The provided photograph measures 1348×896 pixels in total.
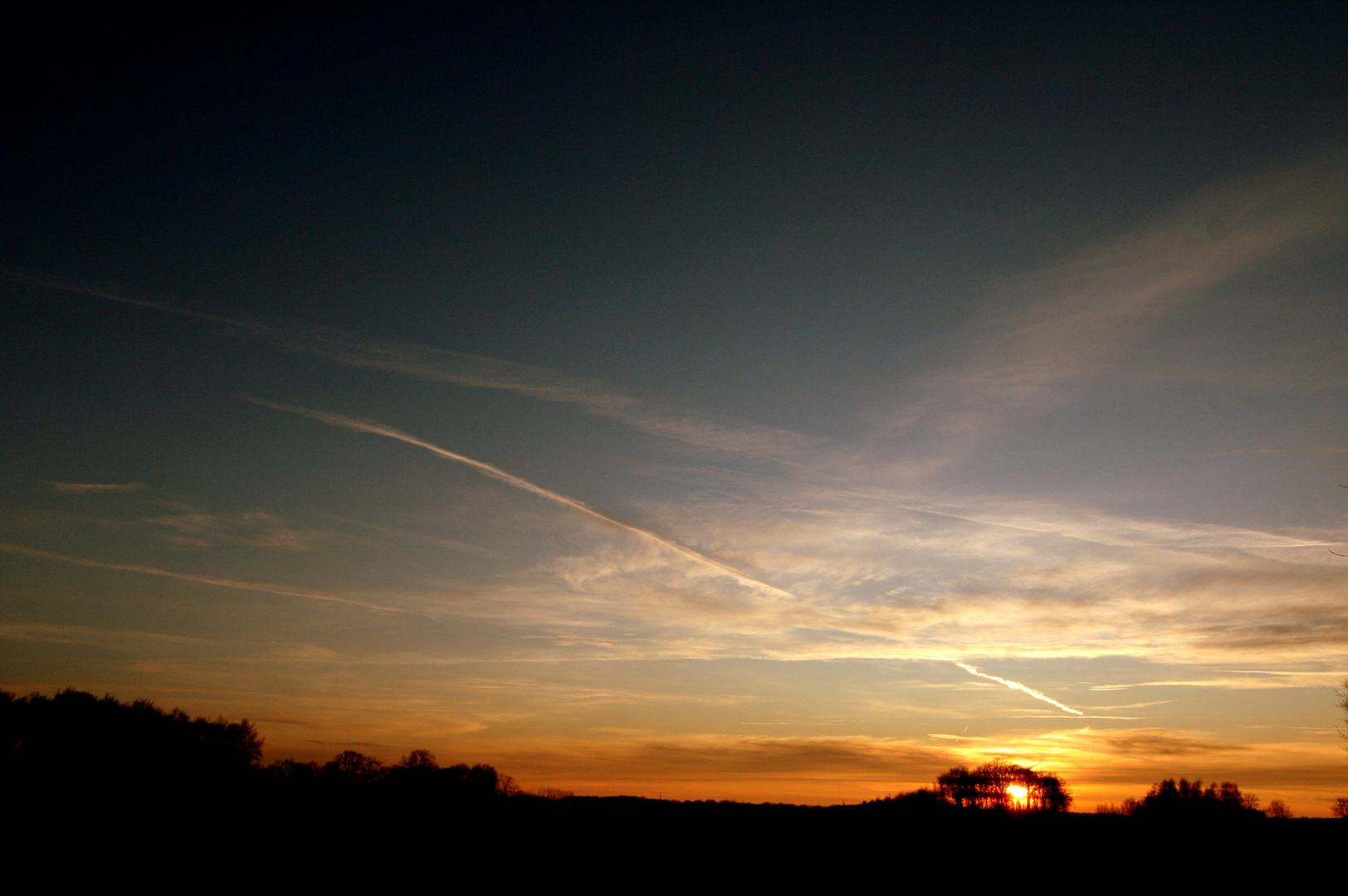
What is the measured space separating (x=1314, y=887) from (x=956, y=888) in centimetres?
962

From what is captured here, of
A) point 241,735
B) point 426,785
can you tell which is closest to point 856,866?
point 426,785

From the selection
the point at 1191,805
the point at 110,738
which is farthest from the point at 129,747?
the point at 1191,805

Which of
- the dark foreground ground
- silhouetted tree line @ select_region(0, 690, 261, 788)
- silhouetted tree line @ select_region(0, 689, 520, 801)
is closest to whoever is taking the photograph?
the dark foreground ground

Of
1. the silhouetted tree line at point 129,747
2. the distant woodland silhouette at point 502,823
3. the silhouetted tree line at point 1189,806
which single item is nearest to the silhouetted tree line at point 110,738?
the silhouetted tree line at point 129,747

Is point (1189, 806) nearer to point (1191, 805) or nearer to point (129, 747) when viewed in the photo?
point (1191, 805)

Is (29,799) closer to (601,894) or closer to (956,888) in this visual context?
(601,894)

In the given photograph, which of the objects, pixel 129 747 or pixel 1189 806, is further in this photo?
pixel 129 747

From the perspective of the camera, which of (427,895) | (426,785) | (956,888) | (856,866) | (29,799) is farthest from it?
(426,785)

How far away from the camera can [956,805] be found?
32.2 metres

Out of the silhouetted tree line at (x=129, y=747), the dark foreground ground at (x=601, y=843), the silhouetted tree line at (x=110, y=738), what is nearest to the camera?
the dark foreground ground at (x=601, y=843)

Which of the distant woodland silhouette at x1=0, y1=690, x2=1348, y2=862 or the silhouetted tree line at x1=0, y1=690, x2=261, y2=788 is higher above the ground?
the distant woodland silhouette at x1=0, y1=690, x2=1348, y2=862

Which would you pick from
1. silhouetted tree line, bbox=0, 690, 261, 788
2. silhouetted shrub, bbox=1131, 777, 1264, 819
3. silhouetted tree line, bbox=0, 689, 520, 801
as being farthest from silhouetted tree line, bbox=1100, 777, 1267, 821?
silhouetted tree line, bbox=0, 690, 261, 788

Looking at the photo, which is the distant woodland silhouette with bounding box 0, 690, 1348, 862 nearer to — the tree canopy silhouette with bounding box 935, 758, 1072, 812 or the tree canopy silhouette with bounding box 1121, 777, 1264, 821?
the tree canopy silhouette with bounding box 1121, 777, 1264, 821

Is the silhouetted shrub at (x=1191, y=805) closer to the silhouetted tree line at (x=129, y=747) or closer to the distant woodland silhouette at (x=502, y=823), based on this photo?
the distant woodland silhouette at (x=502, y=823)
